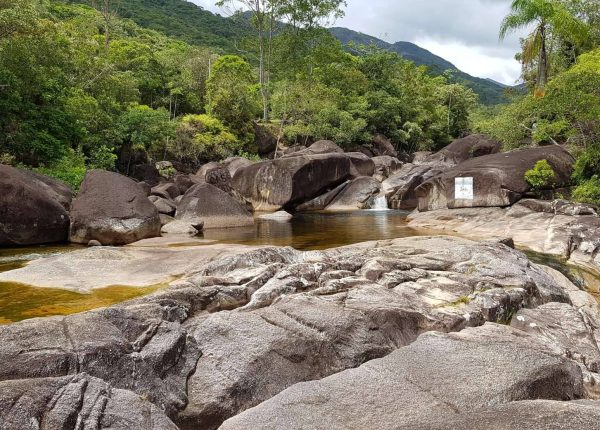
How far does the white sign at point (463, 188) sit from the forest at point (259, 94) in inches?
151

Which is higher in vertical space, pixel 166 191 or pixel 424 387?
pixel 166 191

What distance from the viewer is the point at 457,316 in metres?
6.51

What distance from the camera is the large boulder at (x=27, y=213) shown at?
14.0 meters

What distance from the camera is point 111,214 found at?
14898 millimetres

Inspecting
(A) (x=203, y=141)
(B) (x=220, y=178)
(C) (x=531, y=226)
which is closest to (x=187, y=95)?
Answer: (A) (x=203, y=141)

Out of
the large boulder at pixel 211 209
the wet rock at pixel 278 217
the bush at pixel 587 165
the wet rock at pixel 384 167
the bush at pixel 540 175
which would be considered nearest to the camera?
the bush at pixel 587 165

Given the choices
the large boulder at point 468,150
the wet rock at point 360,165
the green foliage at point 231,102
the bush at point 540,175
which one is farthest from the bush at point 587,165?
the green foliage at point 231,102

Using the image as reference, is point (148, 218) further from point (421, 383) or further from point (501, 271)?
point (421, 383)

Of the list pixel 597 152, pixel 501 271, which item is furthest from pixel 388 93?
pixel 501 271

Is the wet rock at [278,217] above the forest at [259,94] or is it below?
below

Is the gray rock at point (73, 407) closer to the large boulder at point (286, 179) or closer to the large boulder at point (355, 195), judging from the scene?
the large boulder at point (286, 179)

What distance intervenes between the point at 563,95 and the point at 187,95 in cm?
3384

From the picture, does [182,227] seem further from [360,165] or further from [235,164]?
[360,165]

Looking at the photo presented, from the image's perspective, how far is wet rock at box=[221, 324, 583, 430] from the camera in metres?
3.90
